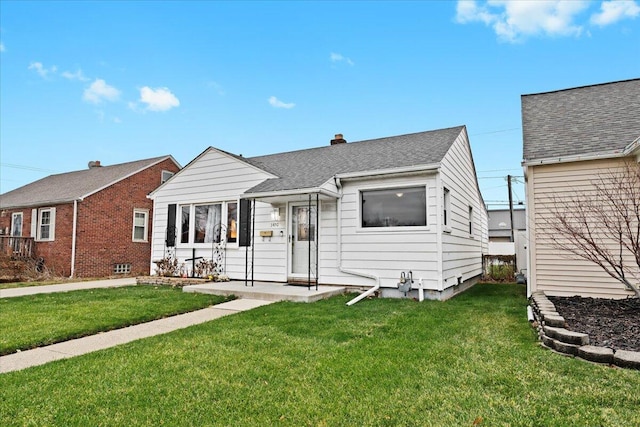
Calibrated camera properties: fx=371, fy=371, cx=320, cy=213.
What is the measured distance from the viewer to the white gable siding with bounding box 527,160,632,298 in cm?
695

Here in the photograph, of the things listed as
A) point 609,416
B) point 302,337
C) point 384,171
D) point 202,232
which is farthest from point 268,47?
point 609,416

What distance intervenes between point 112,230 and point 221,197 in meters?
7.94

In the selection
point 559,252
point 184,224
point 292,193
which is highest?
point 292,193

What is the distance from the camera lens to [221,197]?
10195 millimetres

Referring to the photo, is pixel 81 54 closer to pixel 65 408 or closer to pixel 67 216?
pixel 67 216

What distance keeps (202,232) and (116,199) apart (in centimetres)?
738

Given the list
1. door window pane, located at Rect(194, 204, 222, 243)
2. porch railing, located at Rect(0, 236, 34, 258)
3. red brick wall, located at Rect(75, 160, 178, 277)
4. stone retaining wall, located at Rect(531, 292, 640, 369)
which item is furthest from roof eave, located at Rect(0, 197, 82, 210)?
stone retaining wall, located at Rect(531, 292, 640, 369)

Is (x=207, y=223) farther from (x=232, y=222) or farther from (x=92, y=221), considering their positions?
(x=92, y=221)

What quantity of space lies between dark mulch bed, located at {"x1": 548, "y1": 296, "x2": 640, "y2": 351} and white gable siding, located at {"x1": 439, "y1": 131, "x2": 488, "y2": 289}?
220cm

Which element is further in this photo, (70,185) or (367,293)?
(70,185)

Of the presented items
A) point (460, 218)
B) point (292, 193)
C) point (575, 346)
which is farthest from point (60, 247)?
point (575, 346)

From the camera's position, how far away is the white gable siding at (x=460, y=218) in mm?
8164

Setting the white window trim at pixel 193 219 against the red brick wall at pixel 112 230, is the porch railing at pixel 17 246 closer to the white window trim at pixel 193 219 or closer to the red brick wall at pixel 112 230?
the red brick wall at pixel 112 230

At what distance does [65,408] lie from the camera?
8.59ft
